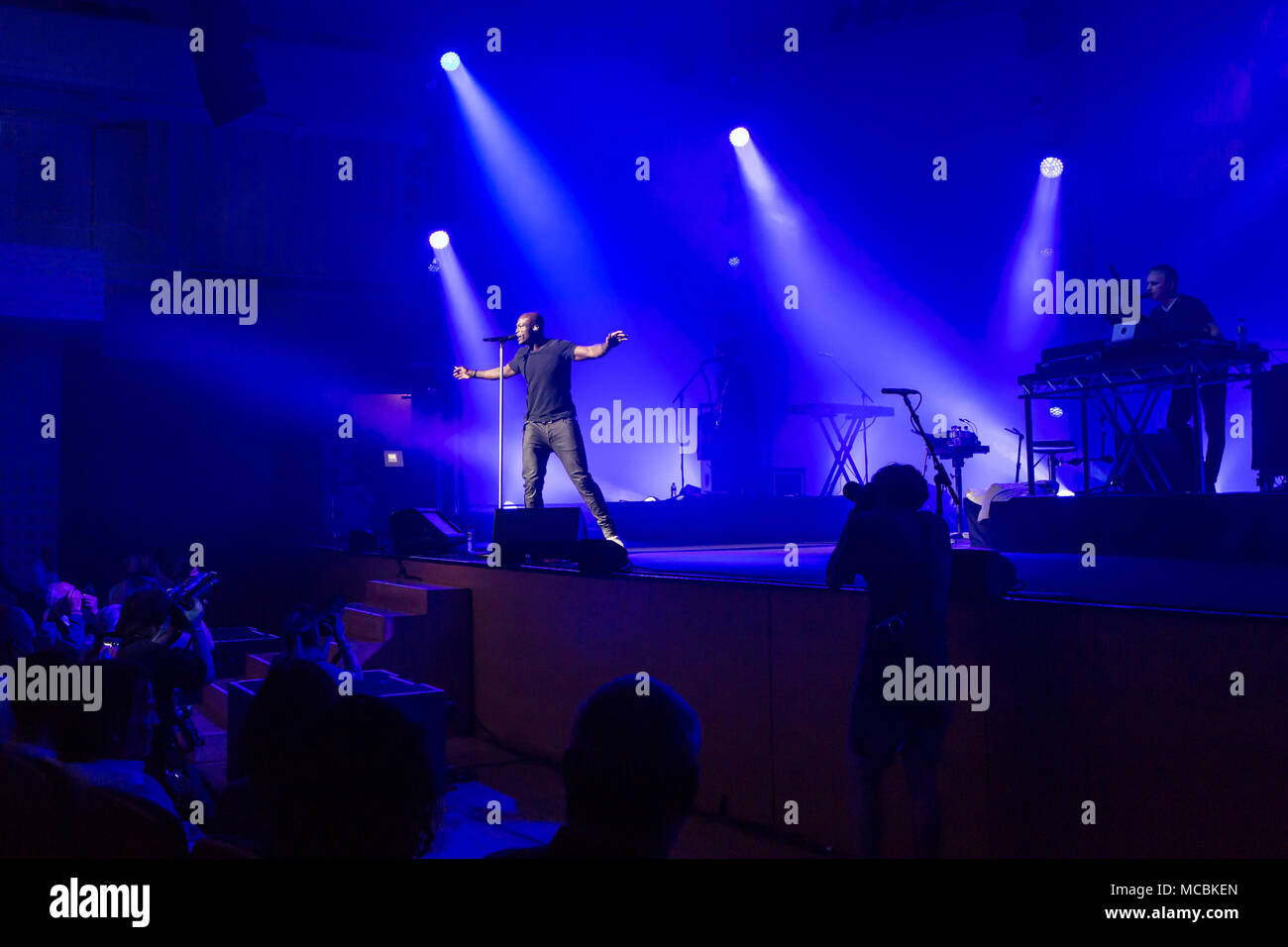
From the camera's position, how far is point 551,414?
636cm

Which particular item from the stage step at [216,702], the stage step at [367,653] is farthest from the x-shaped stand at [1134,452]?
the stage step at [216,702]

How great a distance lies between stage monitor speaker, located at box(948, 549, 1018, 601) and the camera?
3.39 meters

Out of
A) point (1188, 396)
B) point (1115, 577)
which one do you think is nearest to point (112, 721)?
point (1115, 577)

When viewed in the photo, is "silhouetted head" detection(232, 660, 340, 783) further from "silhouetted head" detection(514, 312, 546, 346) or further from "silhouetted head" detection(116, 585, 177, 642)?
"silhouetted head" detection(514, 312, 546, 346)

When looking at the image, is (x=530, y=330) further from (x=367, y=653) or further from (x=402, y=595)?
(x=367, y=653)

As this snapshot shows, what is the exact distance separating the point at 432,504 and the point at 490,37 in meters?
5.17

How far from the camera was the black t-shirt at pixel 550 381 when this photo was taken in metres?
6.36

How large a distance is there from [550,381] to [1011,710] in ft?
12.6

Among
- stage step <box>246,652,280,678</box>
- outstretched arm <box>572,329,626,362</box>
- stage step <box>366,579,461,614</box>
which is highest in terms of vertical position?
outstretched arm <box>572,329,626,362</box>

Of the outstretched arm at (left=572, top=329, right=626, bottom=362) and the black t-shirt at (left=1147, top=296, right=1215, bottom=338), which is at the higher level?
the black t-shirt at (left=1147, top=296, right=1215, bottom=338)

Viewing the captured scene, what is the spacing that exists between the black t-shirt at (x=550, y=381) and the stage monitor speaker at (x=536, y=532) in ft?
2.26

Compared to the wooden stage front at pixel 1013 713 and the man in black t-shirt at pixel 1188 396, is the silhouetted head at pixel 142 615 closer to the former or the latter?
the wooden stage front at pixel 1013 713

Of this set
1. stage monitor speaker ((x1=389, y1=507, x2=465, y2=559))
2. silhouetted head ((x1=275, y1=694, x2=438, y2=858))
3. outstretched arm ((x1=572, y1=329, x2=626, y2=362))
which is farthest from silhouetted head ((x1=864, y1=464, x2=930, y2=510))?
stage monitor speaker ((x1=389, y1=507, x2=465, y2=559))

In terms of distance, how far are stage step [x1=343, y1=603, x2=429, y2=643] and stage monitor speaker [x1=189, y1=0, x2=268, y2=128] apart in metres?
5.67
